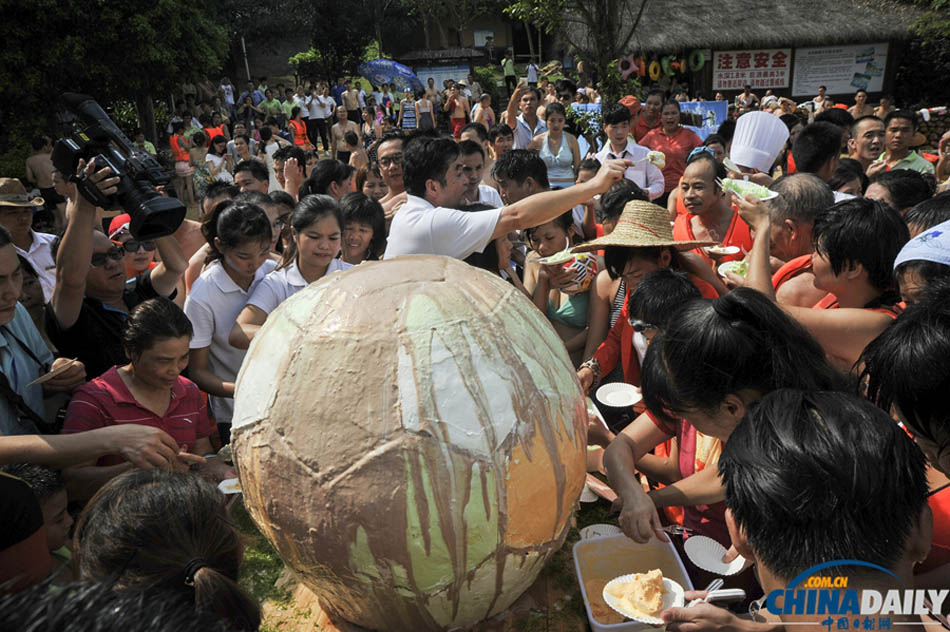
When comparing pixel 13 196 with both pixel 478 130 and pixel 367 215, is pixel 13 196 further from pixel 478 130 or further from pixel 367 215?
pixel 478 130

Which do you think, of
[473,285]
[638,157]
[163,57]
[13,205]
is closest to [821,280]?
[473,285]

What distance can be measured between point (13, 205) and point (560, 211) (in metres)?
3.75

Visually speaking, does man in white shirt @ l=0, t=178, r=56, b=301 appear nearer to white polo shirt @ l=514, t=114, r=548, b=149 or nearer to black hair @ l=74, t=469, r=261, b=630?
black hair @ l=74, t=469, r=261, b=630

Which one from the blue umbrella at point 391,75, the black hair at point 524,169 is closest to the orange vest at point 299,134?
the blue umbrella at point 391,75

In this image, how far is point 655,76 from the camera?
20.3 meters

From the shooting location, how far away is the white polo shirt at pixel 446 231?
359 centimetres

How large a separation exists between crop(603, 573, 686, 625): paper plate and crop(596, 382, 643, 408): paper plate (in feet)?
2.75

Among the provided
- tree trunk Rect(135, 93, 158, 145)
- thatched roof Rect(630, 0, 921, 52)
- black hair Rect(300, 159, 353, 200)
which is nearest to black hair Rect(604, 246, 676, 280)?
black hair Rect(300, 159, 353, 200)

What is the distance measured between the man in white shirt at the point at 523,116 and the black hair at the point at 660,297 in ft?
21.8

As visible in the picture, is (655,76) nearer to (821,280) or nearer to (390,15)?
(821,280)

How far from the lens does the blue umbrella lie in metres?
24.0

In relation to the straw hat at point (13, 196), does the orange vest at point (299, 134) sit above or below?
below

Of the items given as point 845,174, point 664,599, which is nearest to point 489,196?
point 845,174

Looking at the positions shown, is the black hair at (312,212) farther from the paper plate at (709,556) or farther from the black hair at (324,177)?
the paper plate at (709,556)
